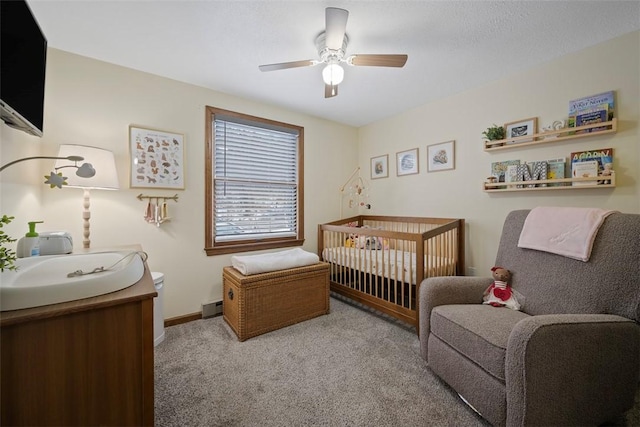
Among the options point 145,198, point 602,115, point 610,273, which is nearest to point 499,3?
point 602,115

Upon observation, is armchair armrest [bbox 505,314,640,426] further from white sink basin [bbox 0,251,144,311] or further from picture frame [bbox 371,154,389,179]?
picture frame [bbox 371,154,389,179]

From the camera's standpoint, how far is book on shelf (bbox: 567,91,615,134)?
1795 mm

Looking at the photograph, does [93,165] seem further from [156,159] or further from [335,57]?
[335,57]

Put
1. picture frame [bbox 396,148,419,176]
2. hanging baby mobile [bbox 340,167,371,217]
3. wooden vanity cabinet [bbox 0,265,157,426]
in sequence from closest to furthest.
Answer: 1. wooden vanity cabinet [bbox 0,265,157,426]
2. picture frame [bbox 396,148,419,176]
3. hanging baby mobile [bbox 340,167,371,217]

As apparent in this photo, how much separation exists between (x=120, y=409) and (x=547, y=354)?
158cm

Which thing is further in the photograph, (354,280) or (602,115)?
(354,280)

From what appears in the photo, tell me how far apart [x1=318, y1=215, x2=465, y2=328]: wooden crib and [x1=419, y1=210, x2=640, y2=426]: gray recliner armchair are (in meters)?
0.56

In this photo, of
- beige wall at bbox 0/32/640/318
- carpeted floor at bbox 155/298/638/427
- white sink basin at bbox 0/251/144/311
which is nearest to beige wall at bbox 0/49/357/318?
beige wall at bbox 0/32/640/318

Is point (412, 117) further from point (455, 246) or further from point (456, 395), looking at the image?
point (456, 395)

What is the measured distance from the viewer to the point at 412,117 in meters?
3.11

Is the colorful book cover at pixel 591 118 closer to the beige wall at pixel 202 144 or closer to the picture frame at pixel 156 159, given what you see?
the beige wall at pixel 202 144

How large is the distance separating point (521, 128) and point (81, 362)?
3124 mm

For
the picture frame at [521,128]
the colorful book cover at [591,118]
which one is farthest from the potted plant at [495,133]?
the colorful book cover at [591,118]

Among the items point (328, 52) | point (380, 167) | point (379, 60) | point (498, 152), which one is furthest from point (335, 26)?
point (380, 167)
